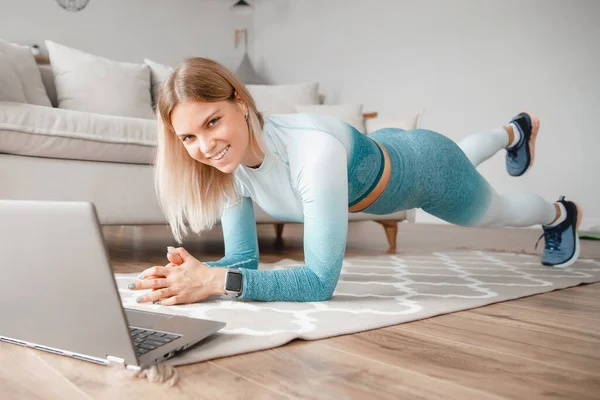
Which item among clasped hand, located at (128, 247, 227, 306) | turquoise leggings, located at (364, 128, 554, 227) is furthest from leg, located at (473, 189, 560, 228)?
clasped hand, located at (128, 247, 227, 306)

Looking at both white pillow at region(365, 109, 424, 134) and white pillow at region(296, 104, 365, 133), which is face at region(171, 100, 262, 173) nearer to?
white pillow at region(365, 109, 424, 134)

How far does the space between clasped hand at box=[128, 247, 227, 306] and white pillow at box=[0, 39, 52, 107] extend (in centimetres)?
153

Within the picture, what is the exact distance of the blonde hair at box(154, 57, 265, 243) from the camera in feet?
3.58

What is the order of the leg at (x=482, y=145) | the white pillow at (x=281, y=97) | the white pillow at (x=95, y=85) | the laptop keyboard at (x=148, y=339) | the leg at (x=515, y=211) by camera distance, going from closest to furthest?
1. the laptop keyboard at (x=148, y=339)
2. the leg at (x=515, y=211)
3. the leg at (x=482, y=145)
4. the white pillow at (x=95, y=85)
5. the white pillow at (x=281, y=97)

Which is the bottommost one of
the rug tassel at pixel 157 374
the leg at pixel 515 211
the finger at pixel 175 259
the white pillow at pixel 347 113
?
the rug tassel at pixel 157 374

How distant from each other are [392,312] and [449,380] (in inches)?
15.7

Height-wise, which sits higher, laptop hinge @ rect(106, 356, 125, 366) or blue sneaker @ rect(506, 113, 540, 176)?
blue sneaker @ rect(506, 113, 540, 176)

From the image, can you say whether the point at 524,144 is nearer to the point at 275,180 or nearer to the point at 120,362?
the point at 275,180

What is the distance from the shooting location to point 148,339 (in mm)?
774

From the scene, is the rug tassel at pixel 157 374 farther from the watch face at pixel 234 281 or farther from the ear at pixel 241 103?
the ear at pixel 241 103

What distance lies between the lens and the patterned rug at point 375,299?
90 centimetres

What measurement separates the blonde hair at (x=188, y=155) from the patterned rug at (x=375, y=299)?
234 millimetres

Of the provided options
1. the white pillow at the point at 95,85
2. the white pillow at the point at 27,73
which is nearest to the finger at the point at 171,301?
the white pillow at the point at 27,73

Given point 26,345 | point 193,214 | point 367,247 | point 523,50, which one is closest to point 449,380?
point 26,345
